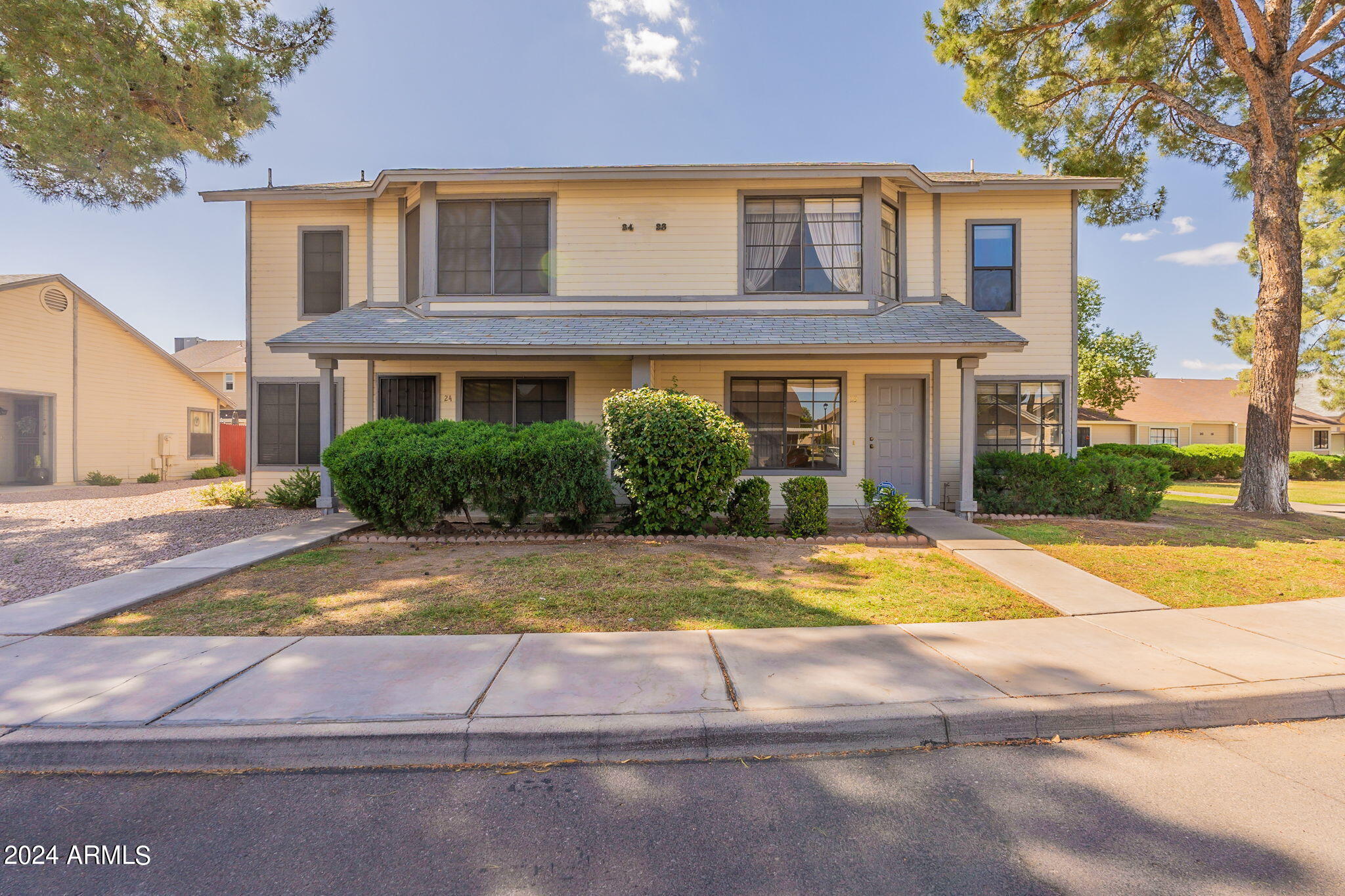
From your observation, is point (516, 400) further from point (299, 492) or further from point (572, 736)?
point (572, 736)

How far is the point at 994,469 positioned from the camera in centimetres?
1032

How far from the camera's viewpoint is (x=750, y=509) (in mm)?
8297

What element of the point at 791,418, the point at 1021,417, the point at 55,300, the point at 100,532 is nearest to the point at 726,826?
the point at 791,418

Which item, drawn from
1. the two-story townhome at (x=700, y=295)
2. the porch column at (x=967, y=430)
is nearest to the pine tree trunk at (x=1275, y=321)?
the two-story townhome at (x=700, y=295)

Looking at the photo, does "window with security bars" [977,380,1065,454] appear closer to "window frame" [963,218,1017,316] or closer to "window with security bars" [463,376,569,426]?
"window frame" [963,218,1017,316]

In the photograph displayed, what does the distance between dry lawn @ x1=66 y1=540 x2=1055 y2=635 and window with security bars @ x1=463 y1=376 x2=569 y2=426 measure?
3946 millimetres

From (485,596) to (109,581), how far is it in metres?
3.78

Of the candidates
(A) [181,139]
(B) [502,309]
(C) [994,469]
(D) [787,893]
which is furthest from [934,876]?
(A) [181,139]

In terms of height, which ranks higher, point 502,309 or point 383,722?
point 502,309

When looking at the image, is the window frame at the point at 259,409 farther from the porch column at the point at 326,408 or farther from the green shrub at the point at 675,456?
the green shrub at the point at 675,456

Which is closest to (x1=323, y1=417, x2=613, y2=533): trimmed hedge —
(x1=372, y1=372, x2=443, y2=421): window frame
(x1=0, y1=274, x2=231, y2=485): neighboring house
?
(x1=372, y1=372, x2=443, y2=421): window frame

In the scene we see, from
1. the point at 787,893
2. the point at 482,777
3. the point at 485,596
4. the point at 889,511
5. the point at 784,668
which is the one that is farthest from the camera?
the point at 889,511

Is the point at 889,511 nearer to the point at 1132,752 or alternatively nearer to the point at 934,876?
the point at 1132,752

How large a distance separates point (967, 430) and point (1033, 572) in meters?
3.76
